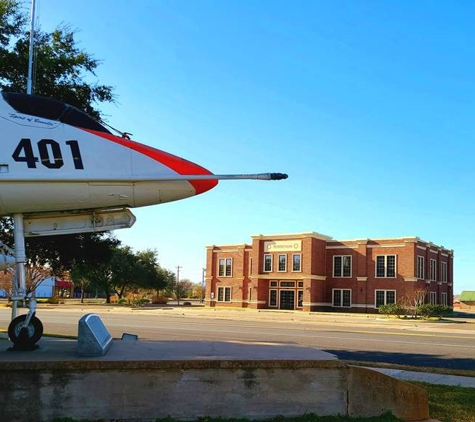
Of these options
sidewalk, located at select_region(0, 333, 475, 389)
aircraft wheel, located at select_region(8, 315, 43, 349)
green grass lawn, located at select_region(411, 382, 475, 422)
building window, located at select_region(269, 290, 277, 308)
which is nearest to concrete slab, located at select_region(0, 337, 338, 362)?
sidewalk, located at select_region(0, 333, 475, 389)

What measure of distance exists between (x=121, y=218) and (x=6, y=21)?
9.51 m

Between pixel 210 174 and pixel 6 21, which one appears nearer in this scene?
pixel 210 174

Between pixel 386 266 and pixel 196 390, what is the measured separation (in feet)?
155

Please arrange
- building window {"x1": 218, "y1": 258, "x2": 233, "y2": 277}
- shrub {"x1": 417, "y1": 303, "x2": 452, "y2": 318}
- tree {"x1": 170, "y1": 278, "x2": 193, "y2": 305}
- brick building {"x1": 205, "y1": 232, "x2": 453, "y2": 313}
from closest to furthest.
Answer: shrub {"x1": 417, "y1": 303, "x2": 452, "y2": 318}
brick building {"x1": 205, "y1": 232, "x2": 453, "y2": 313}
building window {"x1": 218, "y1": 258, "x2": 233, "y2": 277}
tree {"x1": 170, "y1": 278, "x2": 193, "y2": 305}

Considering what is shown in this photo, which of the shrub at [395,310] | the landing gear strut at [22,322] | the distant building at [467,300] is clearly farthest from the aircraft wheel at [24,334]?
the distant building at [467,300]

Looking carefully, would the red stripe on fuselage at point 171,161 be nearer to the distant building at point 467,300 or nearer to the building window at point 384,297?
the building window at point 384,297

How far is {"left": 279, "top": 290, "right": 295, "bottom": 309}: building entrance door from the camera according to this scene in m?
54.8

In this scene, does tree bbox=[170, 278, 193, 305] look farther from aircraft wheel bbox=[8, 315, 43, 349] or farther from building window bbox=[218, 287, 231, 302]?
aircraft wheel bbox=[8, 315, 43, 349]

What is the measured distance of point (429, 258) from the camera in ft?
179

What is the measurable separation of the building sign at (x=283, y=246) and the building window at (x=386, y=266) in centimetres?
796

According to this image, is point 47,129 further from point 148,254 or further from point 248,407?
point 148,254

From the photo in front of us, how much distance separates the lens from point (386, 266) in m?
51.0

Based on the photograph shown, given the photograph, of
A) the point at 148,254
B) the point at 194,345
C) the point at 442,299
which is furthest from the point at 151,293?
the point at 194,345

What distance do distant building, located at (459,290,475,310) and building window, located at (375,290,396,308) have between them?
45.2m
